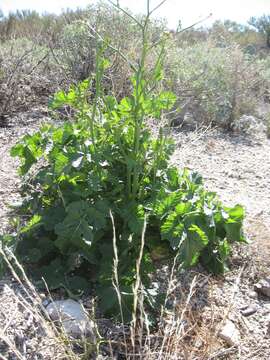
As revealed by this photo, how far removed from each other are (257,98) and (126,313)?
495 cm

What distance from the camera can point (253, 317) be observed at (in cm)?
247

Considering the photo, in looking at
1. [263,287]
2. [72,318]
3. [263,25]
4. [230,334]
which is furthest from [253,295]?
[263,25]

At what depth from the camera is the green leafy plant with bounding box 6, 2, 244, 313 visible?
225 centimetres

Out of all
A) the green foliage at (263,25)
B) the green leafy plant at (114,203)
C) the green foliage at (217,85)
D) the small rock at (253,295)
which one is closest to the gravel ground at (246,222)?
the small rock at (253,295)

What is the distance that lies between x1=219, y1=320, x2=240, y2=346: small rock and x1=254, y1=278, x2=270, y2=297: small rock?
0.37m

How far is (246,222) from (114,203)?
1.06 metres

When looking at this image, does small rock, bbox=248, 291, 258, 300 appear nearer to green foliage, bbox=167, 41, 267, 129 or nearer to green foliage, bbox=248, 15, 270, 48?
green foliage, bbox=167, 41, 267, 129

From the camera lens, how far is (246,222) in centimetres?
315

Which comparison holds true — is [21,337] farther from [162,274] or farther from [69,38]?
[69,38]

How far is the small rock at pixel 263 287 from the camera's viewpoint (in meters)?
2.61

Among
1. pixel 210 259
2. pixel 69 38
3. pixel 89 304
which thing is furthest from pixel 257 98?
pixel 89 304

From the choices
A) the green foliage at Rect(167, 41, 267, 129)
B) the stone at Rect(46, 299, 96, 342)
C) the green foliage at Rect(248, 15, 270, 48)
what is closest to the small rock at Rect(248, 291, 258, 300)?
the stone at Rect(46, 299, 96, 342)

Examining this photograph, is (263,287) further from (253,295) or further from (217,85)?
(217,85)

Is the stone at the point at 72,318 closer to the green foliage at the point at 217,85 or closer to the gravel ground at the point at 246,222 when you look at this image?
the gravel ground at the point at 246,222
